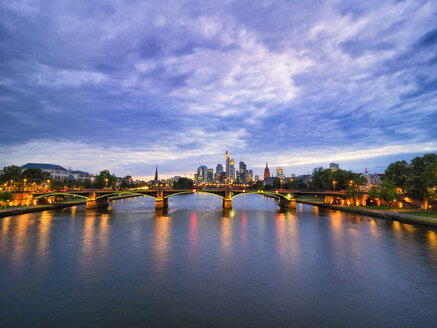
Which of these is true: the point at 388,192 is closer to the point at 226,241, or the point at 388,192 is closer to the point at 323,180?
the point at 323,180

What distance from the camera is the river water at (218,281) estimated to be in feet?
49.2

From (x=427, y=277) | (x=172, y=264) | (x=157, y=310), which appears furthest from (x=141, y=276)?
(x=427, y=277)

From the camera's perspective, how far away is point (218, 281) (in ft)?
68.6

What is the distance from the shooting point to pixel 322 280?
21062 millimetres

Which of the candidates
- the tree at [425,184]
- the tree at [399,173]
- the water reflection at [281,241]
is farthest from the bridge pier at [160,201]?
the tree at [399,173]

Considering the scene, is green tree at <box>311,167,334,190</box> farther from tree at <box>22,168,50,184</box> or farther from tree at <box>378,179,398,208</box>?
tree at <box>22,168,50,184</box>

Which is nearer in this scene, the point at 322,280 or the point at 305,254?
the point at 322,280

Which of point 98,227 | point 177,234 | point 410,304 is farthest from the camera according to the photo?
point 98,227

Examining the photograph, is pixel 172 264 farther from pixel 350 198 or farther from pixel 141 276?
pixel 350 198

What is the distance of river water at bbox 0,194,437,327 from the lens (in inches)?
590

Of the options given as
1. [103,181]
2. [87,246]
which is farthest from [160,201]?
[103,181]

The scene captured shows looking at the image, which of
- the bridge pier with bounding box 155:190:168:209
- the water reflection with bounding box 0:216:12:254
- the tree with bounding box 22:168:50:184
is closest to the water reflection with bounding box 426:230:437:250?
the water reflection with bounding box 0:216:12:254

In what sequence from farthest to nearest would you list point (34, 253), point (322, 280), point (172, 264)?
point (34, 253) < point (172, 264) < point (322, 280)

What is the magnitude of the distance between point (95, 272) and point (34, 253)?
41.6ft
